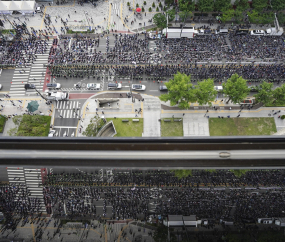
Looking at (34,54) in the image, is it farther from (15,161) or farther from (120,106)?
(15,161)

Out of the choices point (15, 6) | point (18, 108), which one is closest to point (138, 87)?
point (18, 108)

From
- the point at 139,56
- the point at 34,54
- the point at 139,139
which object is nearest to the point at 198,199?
the point at 139,139

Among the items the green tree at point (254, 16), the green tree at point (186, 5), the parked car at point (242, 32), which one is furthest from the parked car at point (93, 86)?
the green tree at point (254, 16)

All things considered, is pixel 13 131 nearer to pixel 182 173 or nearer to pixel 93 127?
pixel 93 127

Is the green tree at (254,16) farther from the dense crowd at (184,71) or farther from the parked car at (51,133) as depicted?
the parked car at (51,133)

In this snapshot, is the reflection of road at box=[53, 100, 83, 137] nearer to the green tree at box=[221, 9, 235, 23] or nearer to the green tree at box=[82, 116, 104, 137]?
the green tree at box=[82, 116, 104, 137]

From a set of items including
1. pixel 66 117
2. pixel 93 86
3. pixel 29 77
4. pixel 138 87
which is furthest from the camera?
pixel 29 77
